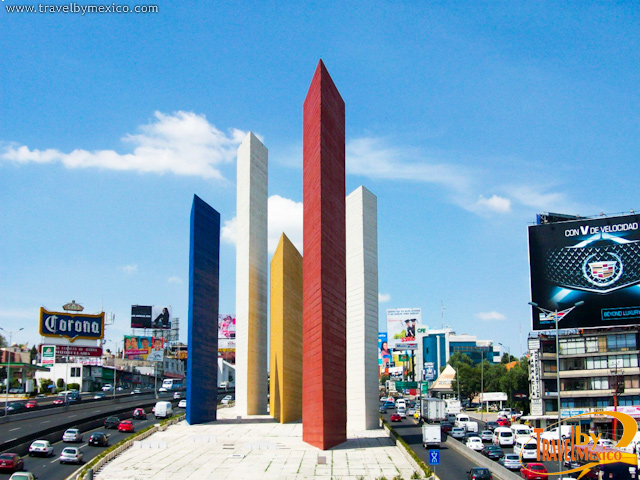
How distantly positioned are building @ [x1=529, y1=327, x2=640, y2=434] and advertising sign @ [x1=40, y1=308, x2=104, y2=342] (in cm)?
5953

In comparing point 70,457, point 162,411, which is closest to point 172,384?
point 162,411

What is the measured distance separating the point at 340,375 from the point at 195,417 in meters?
19.6

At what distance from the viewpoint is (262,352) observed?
6806 centimetres

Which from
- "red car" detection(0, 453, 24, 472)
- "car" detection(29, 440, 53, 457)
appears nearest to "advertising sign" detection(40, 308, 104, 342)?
"car" detection(29, 440, 53, 457)

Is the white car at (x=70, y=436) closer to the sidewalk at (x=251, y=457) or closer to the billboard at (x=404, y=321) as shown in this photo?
the sidewalk at (x=251, y=457)

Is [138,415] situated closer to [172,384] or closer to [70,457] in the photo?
[70,457]

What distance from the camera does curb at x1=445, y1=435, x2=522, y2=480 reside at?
114 feet

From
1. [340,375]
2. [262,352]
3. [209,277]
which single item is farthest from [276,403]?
[340,375]

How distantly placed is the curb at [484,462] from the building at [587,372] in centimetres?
2628

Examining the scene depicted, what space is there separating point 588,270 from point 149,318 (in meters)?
95.6

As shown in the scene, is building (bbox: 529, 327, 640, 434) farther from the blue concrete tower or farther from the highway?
the highway

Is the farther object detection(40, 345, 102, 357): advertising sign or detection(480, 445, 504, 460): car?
detection(40, 345, 102, 357): advertising sign

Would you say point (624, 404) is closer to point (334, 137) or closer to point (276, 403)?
point (276, 403)

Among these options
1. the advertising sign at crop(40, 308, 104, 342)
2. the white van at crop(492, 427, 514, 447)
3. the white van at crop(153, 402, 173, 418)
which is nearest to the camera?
the white van at crop(492, 427, 514, 447)
